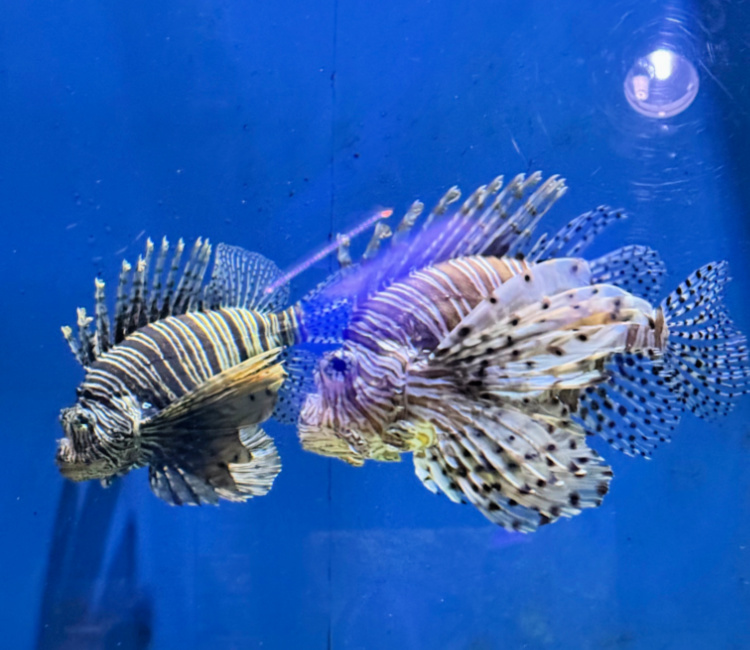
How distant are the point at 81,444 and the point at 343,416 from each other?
0.73m

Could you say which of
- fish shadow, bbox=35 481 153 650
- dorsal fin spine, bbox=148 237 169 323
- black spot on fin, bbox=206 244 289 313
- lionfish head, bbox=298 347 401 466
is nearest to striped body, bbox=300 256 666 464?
lionfish head, bbox=298 347 401 466

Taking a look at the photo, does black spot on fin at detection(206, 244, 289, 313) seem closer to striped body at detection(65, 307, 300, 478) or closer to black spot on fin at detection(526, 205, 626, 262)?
striped body at detection(65, 307, 300, 478)

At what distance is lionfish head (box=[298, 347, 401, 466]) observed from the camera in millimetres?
1298

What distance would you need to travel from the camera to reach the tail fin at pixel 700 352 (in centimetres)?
166

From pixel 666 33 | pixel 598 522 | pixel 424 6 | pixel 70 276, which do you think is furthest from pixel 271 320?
pixel 666 33

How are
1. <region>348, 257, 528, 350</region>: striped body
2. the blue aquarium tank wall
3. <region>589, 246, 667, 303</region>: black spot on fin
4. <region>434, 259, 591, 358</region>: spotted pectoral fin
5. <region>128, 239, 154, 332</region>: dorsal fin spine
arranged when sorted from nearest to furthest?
<region>434, 259, 591, 358</region>: spotted pectoral fin < <region>348, 257, 528, 350</region>: striped body < <region>589, 246, 667, 303</region>: black spot on fin < <region>128, 239, 154, 332</region>: dorsal fin spine < the blue aquarium tank wall

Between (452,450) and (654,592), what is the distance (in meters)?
1.87

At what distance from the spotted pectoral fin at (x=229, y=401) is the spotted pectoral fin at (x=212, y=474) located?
2.1 inches

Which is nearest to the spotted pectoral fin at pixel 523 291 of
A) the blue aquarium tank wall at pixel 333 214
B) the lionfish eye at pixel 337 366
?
the lionfish eye at pixel 337 366

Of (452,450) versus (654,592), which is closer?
(452,450)

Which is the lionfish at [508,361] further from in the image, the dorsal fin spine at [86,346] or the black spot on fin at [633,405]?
the dorsal fin spine at [86,346]

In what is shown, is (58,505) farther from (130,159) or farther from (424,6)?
(424,6)

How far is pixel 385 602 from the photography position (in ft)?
8.15

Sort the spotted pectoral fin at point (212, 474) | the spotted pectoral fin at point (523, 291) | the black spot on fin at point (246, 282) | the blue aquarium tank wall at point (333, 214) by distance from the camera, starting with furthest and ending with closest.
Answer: the blue aquarium tank wall at point (333, 214) < the black spot on fin at point (246, 282) < the spotted pectoral fin at point (212, 474) < the spotted pectoral fin at point (523, 291)
